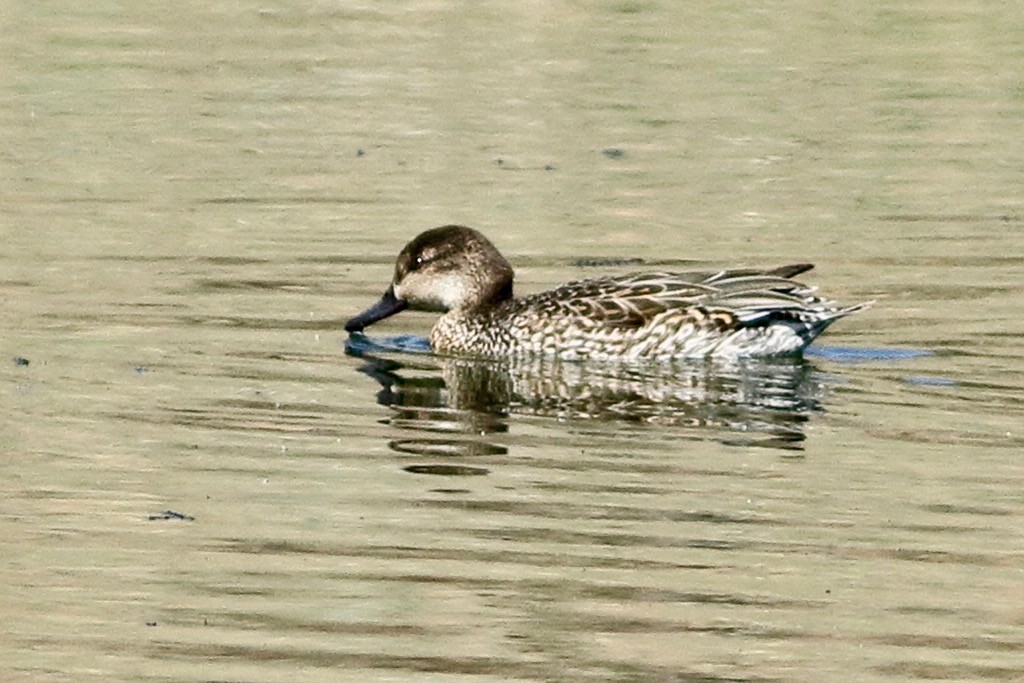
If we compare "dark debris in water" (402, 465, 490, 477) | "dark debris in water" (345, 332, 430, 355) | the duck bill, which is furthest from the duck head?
"dark debris in water" (402, 465, 490, 477)

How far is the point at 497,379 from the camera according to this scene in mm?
11227

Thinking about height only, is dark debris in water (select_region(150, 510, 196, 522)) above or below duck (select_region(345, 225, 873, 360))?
below

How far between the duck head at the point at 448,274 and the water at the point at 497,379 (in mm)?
319

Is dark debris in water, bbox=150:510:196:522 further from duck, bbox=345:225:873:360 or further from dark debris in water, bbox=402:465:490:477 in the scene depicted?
duck, bbox=345:225:873:360

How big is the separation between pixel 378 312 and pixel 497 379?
2.91ft

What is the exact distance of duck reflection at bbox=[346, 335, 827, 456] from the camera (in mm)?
9734

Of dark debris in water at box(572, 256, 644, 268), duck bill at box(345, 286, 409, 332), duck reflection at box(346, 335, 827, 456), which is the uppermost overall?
dark debris in water at box(572, 256, 644, 268)

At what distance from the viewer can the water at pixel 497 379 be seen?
7.00m

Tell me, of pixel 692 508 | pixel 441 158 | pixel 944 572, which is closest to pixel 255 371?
pixel 692 508

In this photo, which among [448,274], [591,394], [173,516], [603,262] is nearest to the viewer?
[173,516]

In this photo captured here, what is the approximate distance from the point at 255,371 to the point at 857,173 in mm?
6093

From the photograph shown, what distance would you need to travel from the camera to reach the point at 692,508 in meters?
8.28

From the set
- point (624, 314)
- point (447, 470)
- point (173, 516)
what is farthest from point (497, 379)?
point (173, 516)

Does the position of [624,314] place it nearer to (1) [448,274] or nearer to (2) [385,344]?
(1) [448,274]
